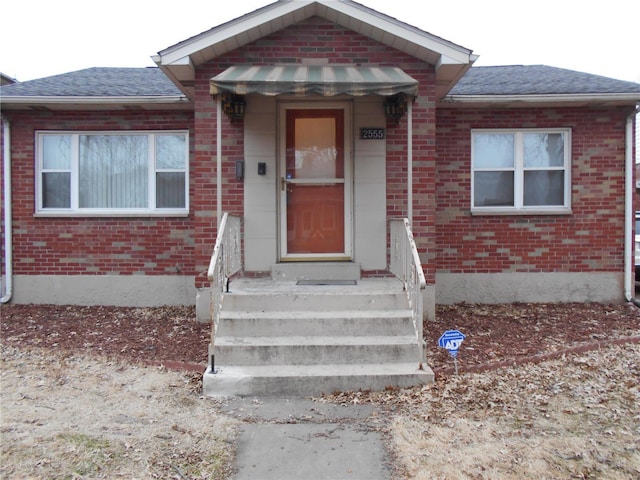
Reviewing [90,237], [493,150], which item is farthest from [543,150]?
[90,237]

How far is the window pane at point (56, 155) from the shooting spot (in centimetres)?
823

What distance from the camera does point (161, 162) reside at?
27.0 feet

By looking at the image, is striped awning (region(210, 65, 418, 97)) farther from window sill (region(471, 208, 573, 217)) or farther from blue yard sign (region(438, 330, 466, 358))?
window sill (region(471, 208, 573, 217))

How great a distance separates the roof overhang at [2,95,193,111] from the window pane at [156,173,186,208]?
1.13 metres

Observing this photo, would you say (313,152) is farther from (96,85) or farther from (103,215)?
(96,85)

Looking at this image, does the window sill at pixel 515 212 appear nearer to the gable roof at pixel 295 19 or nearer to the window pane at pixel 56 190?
the gable roof at pixel 295 19

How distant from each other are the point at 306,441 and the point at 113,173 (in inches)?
247

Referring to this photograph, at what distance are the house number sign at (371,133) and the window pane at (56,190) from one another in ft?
16.5

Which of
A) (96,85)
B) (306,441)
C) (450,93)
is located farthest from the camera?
(96,85)

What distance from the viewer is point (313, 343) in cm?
497

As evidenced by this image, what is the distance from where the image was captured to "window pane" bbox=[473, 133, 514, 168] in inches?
323

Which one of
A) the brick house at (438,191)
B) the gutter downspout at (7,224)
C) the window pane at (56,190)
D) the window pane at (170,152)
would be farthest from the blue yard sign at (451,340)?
the gutter downspout at (7,224)

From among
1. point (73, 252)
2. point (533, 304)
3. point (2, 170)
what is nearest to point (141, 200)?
point (73, 252)

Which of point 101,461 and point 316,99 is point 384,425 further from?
point 316,99
